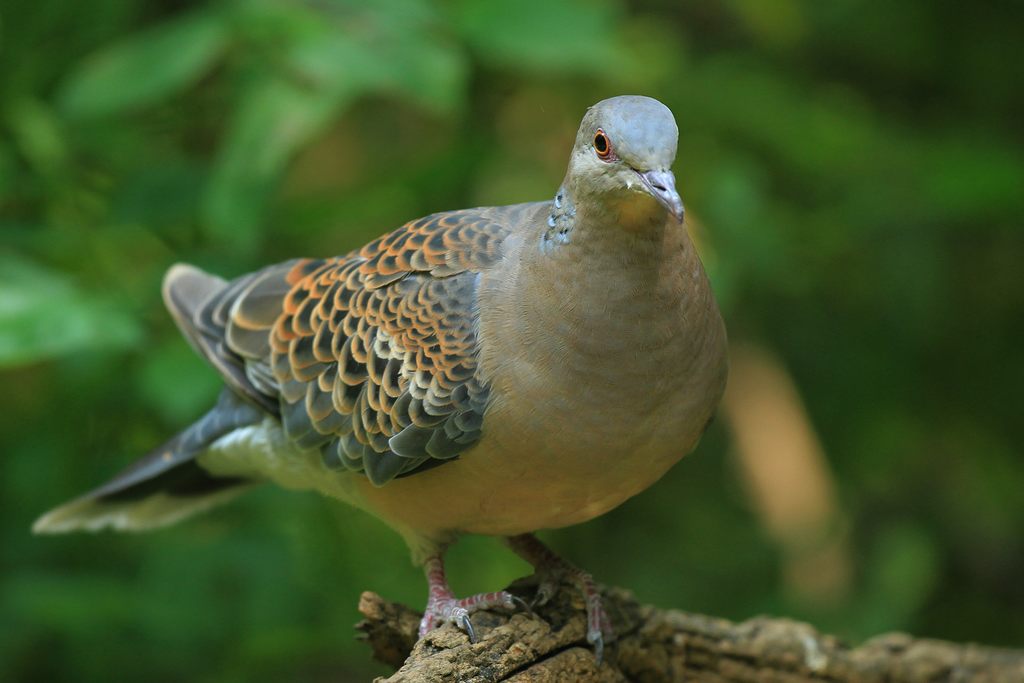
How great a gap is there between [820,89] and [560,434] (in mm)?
3686

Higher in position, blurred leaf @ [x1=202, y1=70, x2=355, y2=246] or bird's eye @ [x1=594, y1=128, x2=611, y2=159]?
blurred leaf @ [x1=202, y1=70, x2=355, y2=246]

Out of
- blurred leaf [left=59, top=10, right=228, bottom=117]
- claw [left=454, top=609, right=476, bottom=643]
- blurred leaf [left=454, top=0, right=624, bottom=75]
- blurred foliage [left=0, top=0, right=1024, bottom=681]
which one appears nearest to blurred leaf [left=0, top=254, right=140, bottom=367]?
blurred foliage [left=0, top=0, right=1024, bottom=681]

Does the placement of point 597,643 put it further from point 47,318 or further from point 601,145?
point 47,318

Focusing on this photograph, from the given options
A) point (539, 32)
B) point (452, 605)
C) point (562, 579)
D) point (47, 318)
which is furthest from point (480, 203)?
point (452, 605)

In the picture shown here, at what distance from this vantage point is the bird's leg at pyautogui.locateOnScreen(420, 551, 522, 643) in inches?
125

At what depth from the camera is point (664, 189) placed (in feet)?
8.59

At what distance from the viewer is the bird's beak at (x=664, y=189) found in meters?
2.55

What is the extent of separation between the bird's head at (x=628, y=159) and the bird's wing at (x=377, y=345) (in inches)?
18.1

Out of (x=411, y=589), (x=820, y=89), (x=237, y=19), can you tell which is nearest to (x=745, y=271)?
(x=820, y=89)

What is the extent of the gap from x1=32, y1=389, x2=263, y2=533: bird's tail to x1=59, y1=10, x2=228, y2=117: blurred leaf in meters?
1.07

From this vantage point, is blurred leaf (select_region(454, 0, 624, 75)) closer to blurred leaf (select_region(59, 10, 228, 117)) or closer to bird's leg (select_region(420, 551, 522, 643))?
blurred leaf (select_region(59, 10, 228, 117))

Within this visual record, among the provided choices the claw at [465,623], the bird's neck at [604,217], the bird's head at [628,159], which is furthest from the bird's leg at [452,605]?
the bird's head at [628,159]

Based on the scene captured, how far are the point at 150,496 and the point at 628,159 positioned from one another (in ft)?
7.59

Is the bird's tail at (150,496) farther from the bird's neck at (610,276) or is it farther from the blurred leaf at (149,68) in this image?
the bird's neck at (610,276)
